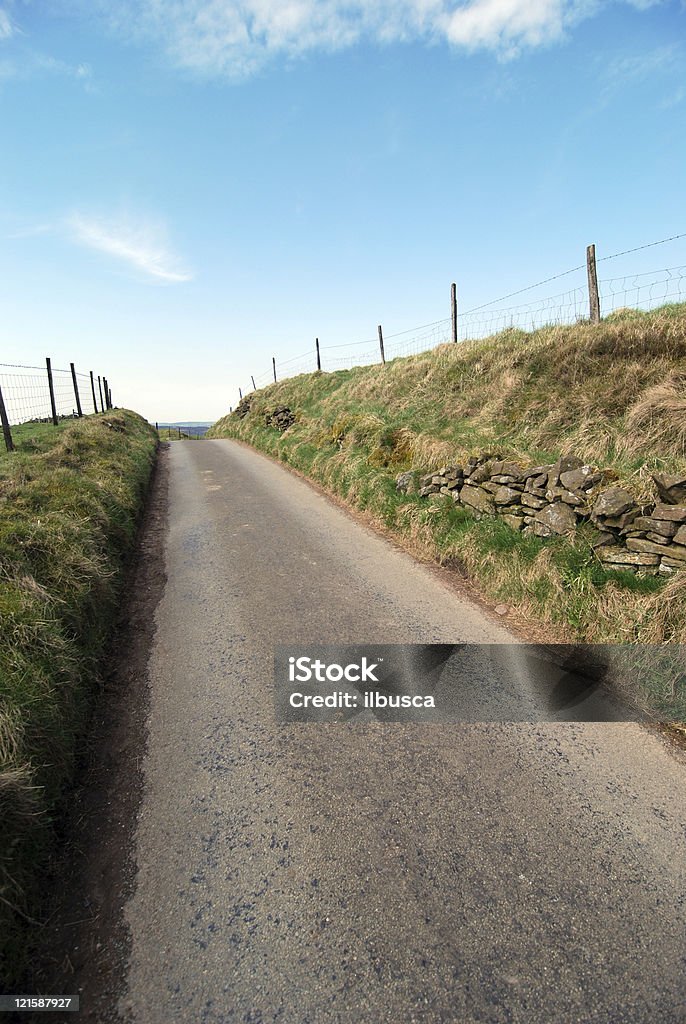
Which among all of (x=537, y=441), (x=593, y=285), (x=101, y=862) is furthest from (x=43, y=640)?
(x=593, y=285)

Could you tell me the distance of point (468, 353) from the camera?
508 inches

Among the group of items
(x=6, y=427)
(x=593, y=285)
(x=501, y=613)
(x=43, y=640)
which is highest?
(x=593, y=285)

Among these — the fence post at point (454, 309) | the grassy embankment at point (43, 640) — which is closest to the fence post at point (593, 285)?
the fence post at point (454, 309)

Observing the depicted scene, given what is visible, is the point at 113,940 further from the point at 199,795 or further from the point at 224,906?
the point at 199,795

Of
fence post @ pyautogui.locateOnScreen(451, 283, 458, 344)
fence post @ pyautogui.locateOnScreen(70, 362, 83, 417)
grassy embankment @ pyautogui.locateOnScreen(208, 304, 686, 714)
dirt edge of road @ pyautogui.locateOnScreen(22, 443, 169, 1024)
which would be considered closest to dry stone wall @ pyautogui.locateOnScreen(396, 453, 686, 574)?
grassy embankment @ pyautogui.locateOnScreen(208, 304, 686, 714)

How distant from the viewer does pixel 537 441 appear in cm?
816

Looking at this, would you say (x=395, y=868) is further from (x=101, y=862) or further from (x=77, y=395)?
(x=77, y=395)

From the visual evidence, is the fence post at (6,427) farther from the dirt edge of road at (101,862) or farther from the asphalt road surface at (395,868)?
the asphalt road surface at (395,868)

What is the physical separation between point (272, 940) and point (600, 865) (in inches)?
72.4

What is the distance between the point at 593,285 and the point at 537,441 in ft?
17.8

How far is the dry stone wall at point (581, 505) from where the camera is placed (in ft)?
14.9

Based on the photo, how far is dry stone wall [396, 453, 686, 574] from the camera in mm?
4527

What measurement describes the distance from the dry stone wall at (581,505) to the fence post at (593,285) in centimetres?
647

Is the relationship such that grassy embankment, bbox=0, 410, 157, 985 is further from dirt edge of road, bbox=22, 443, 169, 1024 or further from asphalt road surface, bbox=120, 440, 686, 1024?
asphalt road surface, bbox=120, 440, 686, 1024
